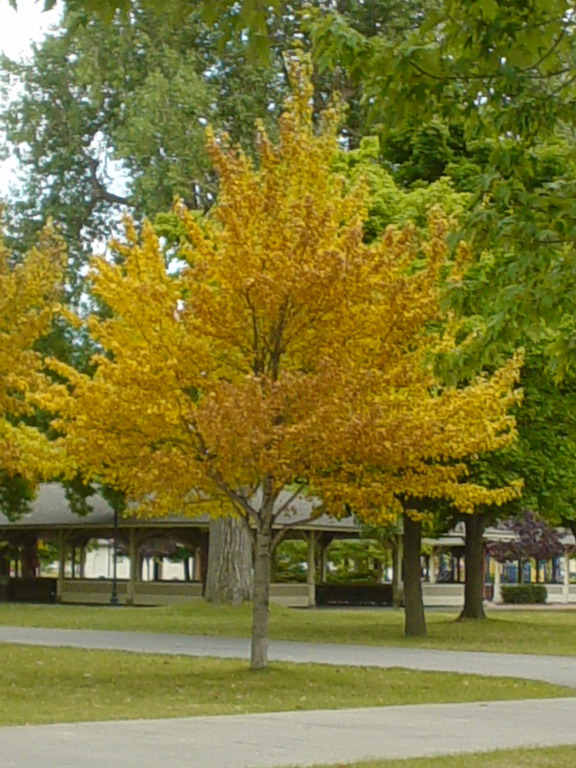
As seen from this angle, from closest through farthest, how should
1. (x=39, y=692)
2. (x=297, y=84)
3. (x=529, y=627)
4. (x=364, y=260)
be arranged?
(x=39, y=692)
(x=364, y=260)
(x=297, y=84)
(x=529, y=627)

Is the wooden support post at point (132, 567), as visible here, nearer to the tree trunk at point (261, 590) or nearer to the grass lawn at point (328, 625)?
the grass lawn at point (328, 625)

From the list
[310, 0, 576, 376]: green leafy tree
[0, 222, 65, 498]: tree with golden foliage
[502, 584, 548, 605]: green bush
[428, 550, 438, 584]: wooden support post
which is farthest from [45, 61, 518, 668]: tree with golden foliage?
[502, 584, 548, 605]: green bush

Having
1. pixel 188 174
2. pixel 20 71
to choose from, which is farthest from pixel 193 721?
pixel 20 71

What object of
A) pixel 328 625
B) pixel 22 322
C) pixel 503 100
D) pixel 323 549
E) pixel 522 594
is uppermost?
pixel 22 322

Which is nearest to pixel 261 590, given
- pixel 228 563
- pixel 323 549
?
pixel 228 563

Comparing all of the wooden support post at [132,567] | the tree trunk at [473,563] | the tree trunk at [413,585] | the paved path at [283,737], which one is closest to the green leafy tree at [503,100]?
the paved path at [283,737]

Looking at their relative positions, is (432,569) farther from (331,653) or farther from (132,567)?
(331,653)

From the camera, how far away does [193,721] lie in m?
14.0

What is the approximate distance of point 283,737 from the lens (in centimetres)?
1292

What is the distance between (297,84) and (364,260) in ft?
9.82

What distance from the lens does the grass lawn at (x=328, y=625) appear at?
30.1 meters

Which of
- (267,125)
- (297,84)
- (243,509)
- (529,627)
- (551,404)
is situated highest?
(267,125)

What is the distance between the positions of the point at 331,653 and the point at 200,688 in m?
7.94

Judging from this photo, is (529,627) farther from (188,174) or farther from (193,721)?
(193,721)
